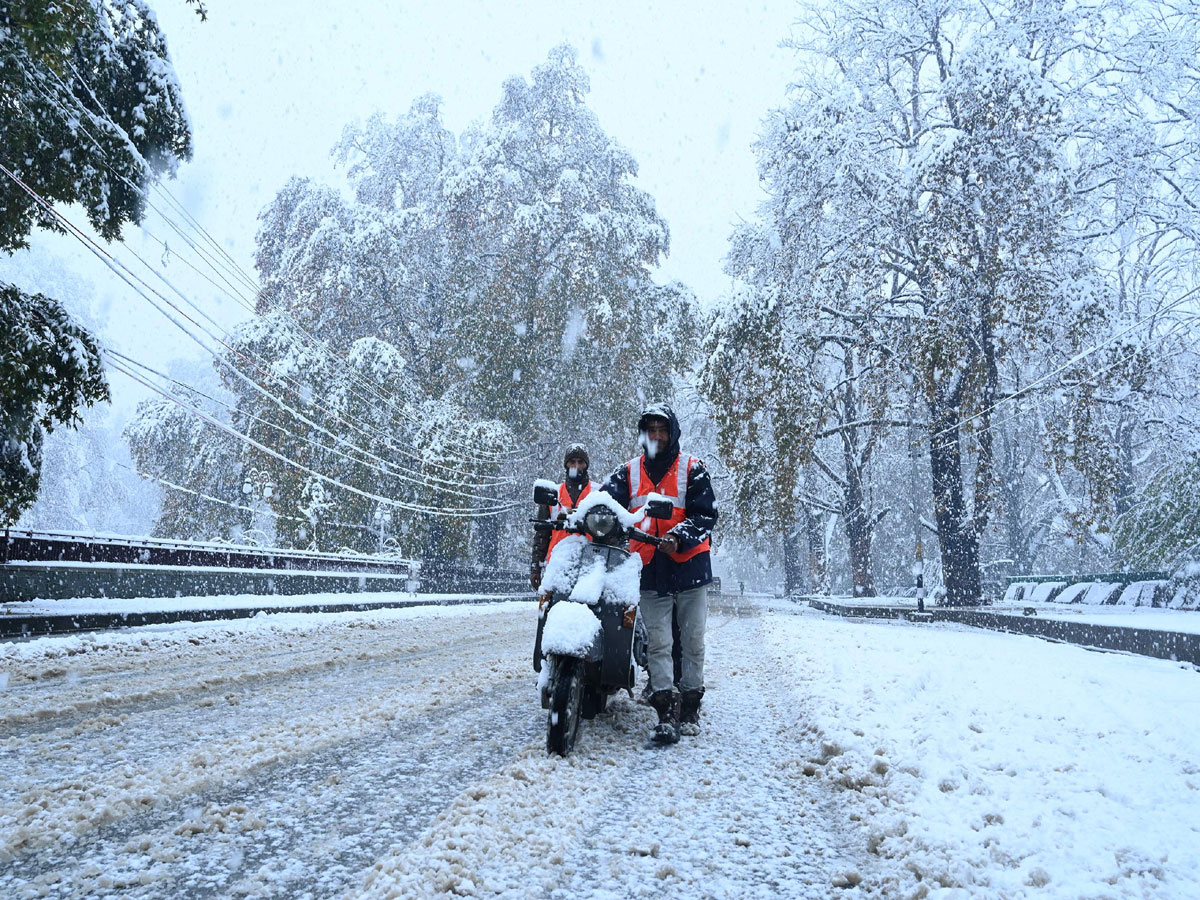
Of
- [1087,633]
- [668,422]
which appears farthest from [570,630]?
[1087,633]

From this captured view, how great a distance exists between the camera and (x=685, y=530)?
4.98 metres

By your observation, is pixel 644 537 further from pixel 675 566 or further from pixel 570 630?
pixel 570 630

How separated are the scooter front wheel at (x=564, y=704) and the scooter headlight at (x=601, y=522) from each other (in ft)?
2.53

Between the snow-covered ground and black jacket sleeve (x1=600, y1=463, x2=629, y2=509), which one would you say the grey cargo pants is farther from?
black jacket sleeve (x1=600, y1=463, x2=629, y2=509)

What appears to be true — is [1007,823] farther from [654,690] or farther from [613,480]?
[613,480]

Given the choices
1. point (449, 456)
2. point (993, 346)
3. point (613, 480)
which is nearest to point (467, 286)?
point (449, 456)

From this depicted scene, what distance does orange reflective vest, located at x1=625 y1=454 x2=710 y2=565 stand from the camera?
16.7 feet

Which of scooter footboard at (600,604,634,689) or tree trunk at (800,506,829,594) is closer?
scooter footboard at (600,604,634,689)

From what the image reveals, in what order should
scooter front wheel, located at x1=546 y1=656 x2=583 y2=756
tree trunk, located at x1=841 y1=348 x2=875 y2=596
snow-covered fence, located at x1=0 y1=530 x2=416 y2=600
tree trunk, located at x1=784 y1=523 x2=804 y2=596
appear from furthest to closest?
tree trunk, located at x1=784 y1=523 x2=804 y2=596 → tree trunk, located at x1=841 y1=348 x2=875 y2=596 → snow-covered fence, located at x1=0 y1=530 x2=416 y2=600 → scooter front wheel, located at x1=546 y1=656 x2=583 y2=756

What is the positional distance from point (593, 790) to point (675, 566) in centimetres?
170

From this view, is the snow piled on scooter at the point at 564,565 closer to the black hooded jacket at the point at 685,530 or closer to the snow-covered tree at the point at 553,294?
the black hooded jacket at the point at 685,530

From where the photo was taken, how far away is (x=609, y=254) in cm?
3050

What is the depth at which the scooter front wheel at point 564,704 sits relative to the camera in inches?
168

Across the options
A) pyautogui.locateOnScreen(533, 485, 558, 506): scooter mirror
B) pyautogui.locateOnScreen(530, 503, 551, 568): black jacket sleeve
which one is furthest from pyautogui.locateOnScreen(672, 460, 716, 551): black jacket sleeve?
pyautogui.locateOnScreen(530, 503, 551, 568): black jacket sleeve
